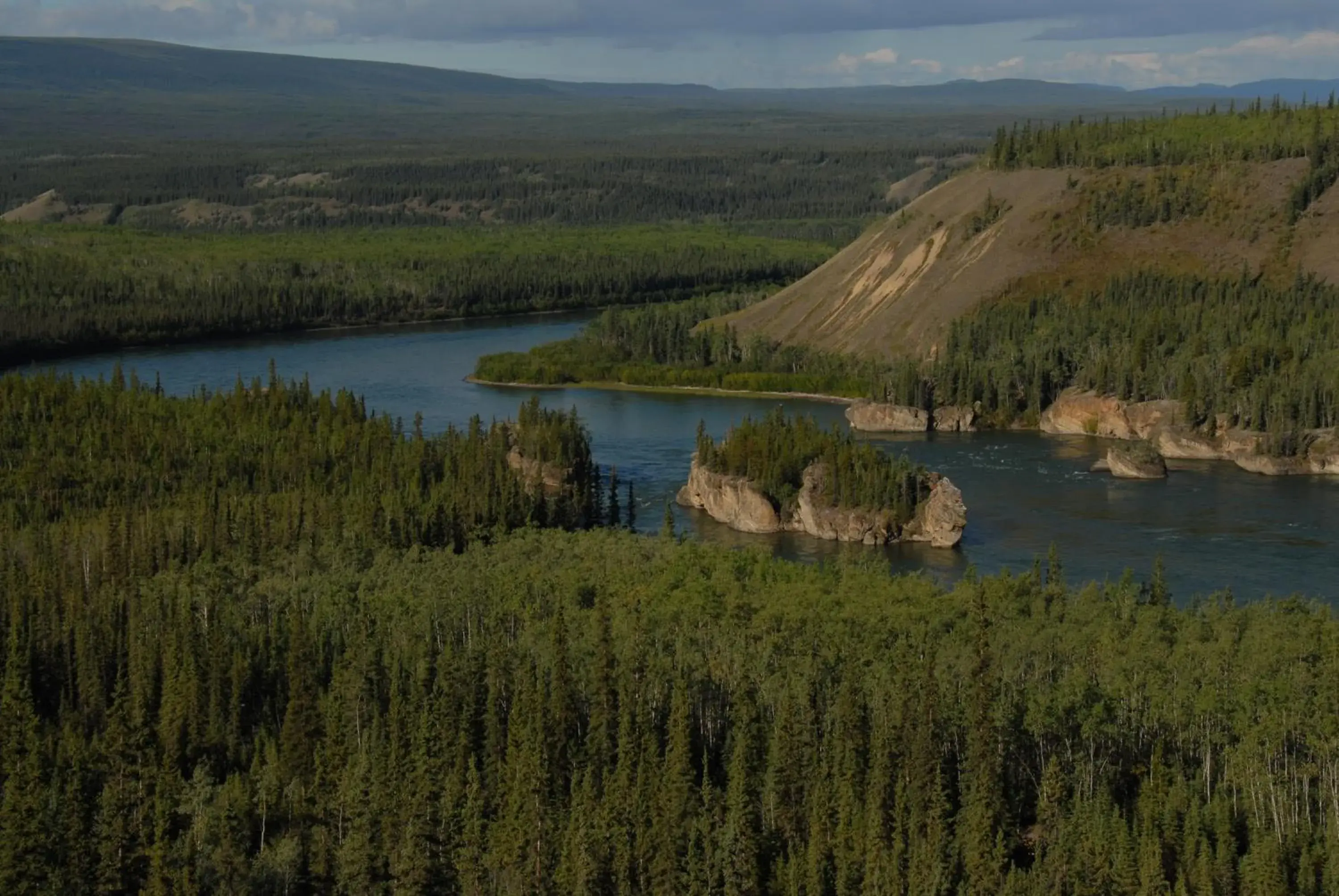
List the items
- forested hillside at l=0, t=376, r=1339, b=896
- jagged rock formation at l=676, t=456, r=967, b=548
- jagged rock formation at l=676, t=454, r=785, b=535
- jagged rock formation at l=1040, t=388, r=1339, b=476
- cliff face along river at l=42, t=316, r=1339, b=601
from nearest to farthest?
1. forested hillside at l=0, t=376, r=1339, b=896
2. cliff face along river at l=42, t=316, r=1339, b=601
3. jagged rock formation at l=676, t=456, r=967, b=548
4. jagged rock formation at l=676, t=454, r=785, b=535
5. jagged rock formation at l=1040, t=388, r=1339, b=476

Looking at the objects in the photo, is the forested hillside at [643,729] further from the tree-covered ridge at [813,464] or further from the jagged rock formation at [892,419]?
the jagged rock formation at [892,419]

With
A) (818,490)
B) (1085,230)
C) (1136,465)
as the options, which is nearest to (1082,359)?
(1085,230)

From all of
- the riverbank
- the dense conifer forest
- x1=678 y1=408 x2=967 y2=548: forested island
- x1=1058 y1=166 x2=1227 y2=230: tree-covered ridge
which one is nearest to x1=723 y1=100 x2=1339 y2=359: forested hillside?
x1=1058 y1=166 x2=1227 y2=230: tree-covered ridge

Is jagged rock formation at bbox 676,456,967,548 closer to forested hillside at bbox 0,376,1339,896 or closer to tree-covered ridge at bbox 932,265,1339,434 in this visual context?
forested hillside at bbox 0,376,1339,896

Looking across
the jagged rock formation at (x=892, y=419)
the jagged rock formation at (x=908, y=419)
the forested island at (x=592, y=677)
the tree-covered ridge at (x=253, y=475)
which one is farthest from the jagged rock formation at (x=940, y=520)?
the jagged rock formation at (x=908, y=419)

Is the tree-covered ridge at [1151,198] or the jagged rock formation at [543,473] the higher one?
the tree-covered ridge at [1151,198]

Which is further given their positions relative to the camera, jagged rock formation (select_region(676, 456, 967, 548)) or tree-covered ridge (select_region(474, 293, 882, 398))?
tree-covered ridge (select_region(474, 293, 882, 398))
